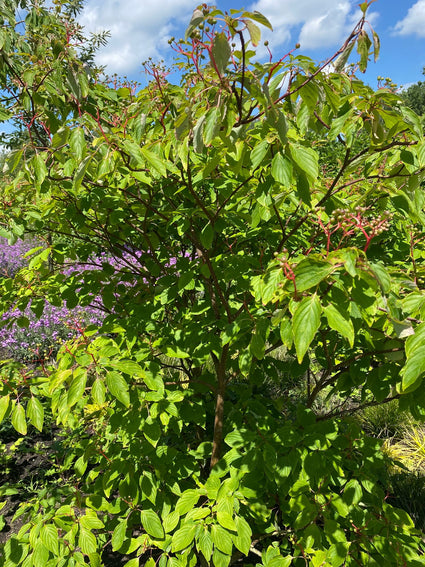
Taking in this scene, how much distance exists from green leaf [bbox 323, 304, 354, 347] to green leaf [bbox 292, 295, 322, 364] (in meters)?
0.04

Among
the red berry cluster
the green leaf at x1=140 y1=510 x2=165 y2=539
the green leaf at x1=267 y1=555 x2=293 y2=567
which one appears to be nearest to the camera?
the red berry cluster

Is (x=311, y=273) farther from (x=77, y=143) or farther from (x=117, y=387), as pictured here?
(x=77, y=143)

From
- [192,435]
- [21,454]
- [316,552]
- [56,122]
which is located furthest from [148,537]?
[21,454]

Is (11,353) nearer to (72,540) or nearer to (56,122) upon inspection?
(72,540)

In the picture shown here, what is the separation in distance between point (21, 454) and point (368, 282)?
4.07 metres

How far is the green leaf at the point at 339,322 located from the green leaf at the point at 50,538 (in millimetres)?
1344

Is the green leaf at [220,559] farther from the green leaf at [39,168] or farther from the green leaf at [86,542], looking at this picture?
the green leaf at [39,168]

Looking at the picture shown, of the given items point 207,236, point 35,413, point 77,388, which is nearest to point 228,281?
point 207,236

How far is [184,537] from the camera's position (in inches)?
54.0

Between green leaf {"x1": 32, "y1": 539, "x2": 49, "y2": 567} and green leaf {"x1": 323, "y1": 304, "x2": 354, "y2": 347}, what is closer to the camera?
green leaf {"x1": 323, "y1": 304, "x2": 354, "y2": 347}

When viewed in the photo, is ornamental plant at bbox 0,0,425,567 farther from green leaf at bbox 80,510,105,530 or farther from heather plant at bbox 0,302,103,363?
heather plant at bbox 0,302,103,363

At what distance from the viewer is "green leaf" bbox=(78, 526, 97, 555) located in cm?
148

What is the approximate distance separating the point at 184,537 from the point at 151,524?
0.90 ft

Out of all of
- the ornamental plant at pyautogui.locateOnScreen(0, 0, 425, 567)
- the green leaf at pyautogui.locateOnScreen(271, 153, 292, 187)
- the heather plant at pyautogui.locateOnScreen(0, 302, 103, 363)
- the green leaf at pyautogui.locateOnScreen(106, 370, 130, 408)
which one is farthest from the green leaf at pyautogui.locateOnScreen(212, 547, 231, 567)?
the heather plant at pyautogui.locateOnScreen(0, 302, 103, 363)
